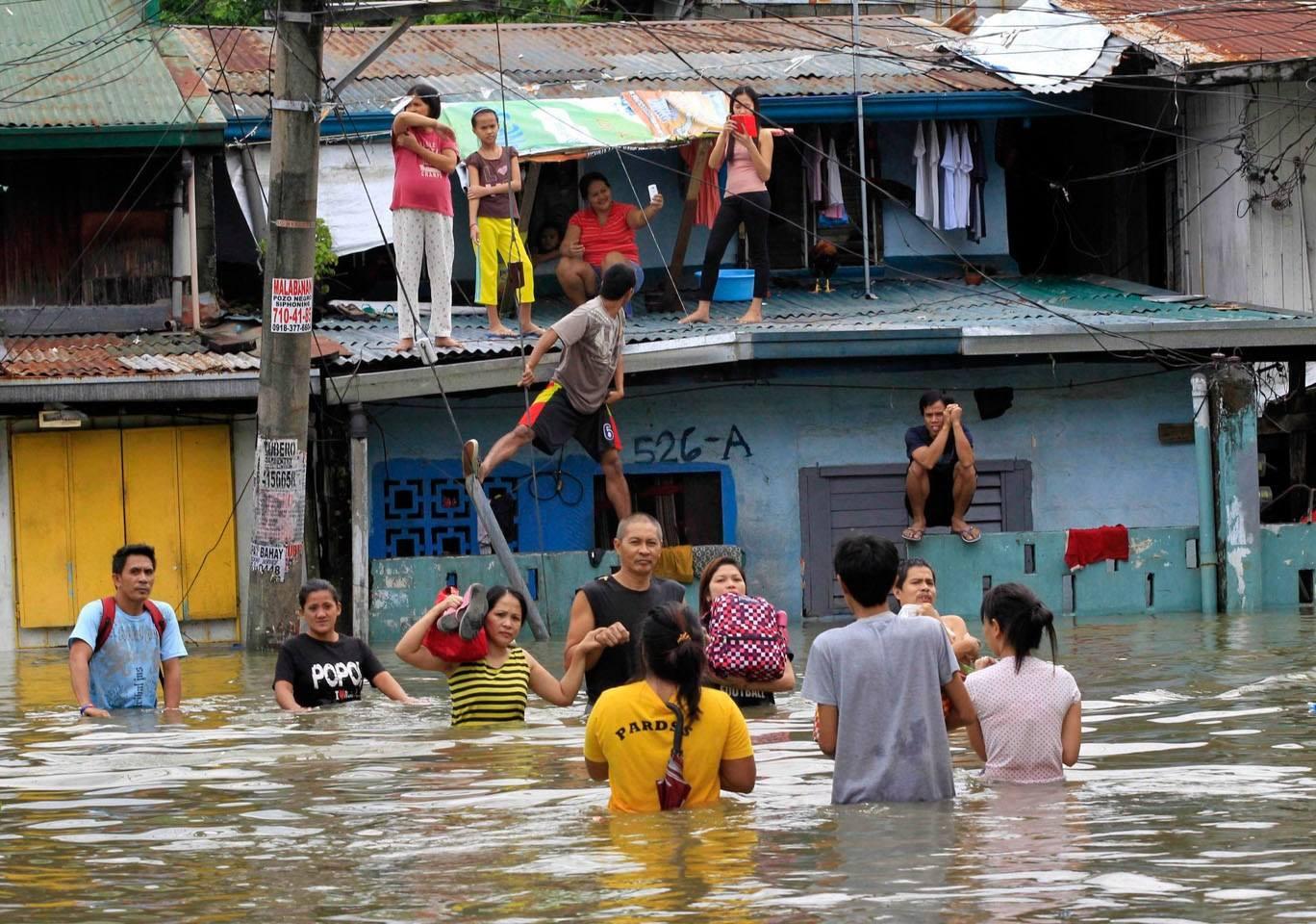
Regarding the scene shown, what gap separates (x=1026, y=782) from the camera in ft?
28.0

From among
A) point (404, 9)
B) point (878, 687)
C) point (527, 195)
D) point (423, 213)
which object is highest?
point (404, 9)

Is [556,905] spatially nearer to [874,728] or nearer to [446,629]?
[874,728]

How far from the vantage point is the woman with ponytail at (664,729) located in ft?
25.3

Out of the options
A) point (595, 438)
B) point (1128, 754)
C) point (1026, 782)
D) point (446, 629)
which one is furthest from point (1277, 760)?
point (595, 438)

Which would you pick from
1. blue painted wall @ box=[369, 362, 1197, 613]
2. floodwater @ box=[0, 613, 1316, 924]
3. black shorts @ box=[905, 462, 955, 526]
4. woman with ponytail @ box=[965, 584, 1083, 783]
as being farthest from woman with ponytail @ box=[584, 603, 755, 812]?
blue painted wall @ box=[369, 362, 1197, 613]

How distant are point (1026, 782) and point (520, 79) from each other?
15.0 m

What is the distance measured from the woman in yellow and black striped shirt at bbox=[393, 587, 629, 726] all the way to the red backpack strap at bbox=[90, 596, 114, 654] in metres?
2.24

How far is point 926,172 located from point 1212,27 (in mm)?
3450

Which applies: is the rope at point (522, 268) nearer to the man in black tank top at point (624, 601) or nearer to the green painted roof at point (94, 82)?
the green painted roof at point (94, 82)

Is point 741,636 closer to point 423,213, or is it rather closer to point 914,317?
point 423,213

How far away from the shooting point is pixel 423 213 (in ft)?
60.0

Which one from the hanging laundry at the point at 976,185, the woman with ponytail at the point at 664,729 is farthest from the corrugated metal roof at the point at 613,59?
the woman with ponytail at the point at 664,729

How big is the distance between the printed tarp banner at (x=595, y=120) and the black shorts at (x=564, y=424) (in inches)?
152

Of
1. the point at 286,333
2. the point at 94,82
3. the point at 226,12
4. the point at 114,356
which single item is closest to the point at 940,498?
the point at 286,333
